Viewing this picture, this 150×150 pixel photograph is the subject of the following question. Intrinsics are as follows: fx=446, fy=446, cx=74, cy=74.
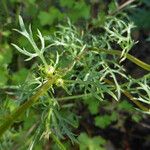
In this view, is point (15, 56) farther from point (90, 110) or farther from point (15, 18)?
point (90, 110)

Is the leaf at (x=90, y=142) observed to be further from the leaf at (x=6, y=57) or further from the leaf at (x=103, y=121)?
the leaf at (x=6, y=57)

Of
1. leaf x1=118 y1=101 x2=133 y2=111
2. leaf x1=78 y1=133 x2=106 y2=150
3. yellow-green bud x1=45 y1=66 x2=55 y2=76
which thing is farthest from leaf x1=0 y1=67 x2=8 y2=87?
yellow-green bud x1=45 y1=66 x2=55 y2=76

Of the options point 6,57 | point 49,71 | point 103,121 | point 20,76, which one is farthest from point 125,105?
point 49,71

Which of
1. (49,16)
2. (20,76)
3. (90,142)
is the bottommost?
(90,142)

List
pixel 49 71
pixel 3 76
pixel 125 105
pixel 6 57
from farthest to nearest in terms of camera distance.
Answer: pixel 125 105 → pixel 6 57 → pixel 3 76 → pixel 49 71

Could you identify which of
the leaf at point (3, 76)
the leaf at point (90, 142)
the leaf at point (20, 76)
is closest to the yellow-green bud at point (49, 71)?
the leaf at point (3, 76)

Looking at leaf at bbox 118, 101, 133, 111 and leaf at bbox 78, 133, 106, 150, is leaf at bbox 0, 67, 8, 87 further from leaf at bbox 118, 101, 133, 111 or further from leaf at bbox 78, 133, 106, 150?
leaf at bbox 118, 101, 133, 111

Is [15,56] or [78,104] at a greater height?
[15,56]

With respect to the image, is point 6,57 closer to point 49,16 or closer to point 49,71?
point 49,16

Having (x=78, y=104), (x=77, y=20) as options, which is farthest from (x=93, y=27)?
(x=78, y=104)

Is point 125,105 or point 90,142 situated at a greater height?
point 125,105

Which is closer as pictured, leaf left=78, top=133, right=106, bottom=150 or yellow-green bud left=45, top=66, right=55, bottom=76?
yellow-green bud left=45, top=66, right=55, bottom=76
